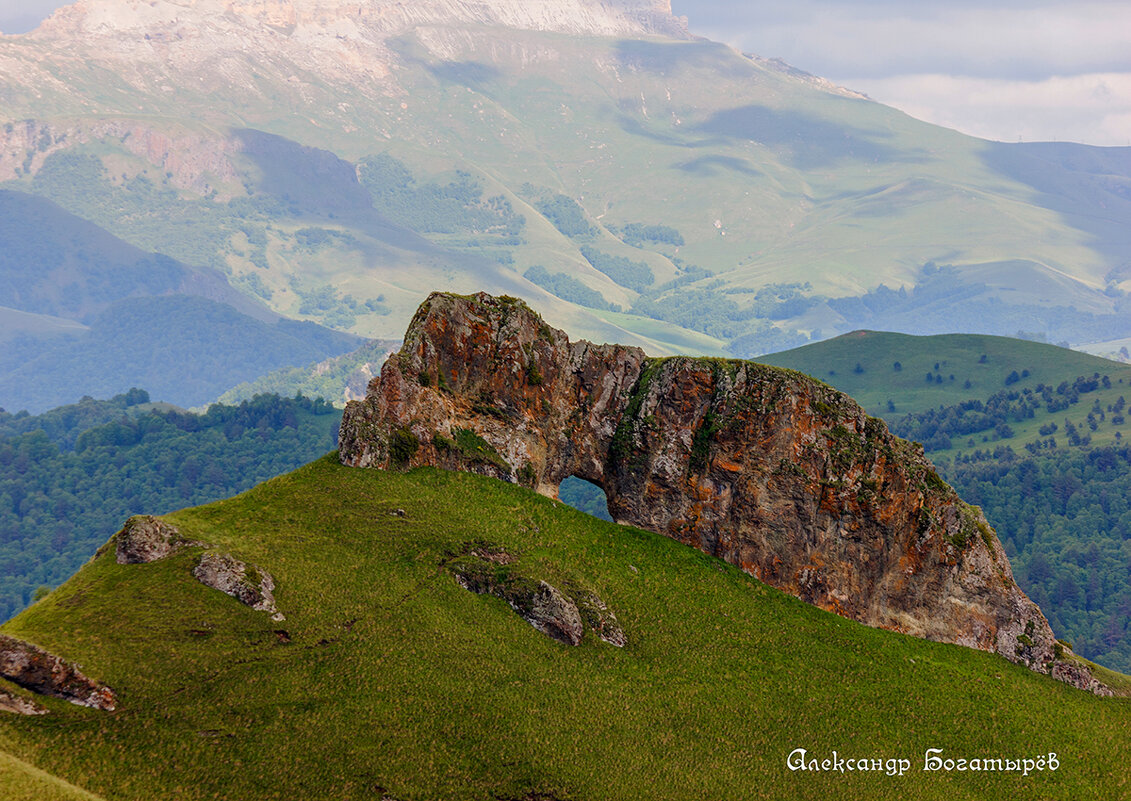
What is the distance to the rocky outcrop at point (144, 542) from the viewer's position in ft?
141

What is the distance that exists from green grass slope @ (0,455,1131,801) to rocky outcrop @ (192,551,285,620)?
0.51 m

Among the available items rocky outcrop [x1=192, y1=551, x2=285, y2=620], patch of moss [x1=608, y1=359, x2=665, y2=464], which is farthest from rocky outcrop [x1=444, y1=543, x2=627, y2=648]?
patch of moss [x1=608, y1=359, x2=665, y2=464]

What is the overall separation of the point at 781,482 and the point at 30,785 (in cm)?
3786

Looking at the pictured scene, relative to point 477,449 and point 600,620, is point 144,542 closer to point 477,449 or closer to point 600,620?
point 477,449

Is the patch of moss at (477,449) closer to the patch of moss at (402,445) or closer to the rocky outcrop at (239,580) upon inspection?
the patch of moss at (402,445)

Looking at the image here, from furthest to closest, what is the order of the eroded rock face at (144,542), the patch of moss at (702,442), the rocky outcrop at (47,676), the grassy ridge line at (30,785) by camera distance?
the patch of moss at (702,442) < the eroded rock face at (144,542) < the rocky outcrop at (47,676) < the grassy ridge line at (30,785)

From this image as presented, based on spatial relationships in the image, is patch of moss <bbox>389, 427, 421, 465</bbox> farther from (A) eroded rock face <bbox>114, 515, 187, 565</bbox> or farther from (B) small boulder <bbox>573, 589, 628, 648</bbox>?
(A) eroded rock face <bbox>114, 515, 187, 565</bbox>

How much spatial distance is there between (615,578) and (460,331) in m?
15.7

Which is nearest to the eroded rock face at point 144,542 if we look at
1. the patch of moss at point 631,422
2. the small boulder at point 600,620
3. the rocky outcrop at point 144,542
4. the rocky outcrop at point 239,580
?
the rocky outcrop at point 144,542

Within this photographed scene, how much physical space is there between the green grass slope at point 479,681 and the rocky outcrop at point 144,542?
0.80 metres

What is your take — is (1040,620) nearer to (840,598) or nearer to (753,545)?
(840,598)

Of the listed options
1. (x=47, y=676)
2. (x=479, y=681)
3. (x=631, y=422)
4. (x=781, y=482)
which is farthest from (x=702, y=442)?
(x=47, y=676)

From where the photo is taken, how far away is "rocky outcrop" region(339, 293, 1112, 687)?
56.1 meters

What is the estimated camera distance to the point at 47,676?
116 feet
